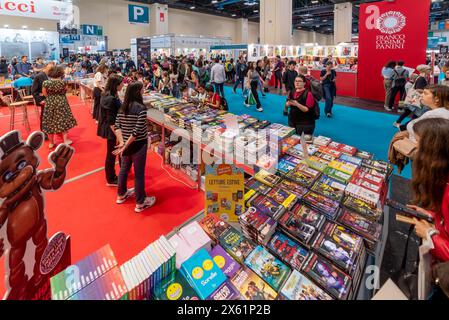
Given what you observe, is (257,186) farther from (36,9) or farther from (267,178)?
(36,9)

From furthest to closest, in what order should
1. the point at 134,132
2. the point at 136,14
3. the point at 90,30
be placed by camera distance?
1. the point at 90,30
2. the point at 136,14
3. the point at 134,132

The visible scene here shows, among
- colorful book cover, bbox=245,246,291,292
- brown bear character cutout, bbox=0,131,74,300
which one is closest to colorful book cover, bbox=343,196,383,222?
colorful book cover, bbox=245,246,291,292

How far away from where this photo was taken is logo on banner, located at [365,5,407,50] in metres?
8.99

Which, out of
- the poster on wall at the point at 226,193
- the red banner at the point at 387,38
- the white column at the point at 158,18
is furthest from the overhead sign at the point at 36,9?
the poster on wall at the point at 226,193

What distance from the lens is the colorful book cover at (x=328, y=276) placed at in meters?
1.23

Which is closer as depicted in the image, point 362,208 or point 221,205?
point 362,208

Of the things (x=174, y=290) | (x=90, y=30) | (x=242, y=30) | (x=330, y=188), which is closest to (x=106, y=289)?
(x=174, y=290)

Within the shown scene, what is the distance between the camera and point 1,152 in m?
1.14

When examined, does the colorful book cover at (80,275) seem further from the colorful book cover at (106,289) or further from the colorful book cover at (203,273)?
the colorful book cover at (203,273)

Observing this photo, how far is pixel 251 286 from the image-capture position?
1306mm

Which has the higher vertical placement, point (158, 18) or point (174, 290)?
point (158, 18)

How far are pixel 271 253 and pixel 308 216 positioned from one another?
318 millimetres

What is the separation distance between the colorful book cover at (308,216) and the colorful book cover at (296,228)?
29mm
